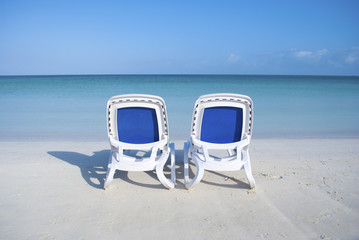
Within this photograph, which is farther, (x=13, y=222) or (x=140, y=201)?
(x=140, y=201)

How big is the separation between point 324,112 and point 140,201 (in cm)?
1186

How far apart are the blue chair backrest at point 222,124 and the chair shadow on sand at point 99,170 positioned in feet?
2.16

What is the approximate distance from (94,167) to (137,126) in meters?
1.35

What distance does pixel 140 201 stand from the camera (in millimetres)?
3715

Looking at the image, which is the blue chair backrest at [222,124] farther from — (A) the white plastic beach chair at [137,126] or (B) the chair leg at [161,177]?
(B) the chair leg at [161,177]

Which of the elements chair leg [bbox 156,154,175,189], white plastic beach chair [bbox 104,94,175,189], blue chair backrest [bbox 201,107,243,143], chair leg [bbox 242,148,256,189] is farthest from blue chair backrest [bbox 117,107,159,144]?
chair leg [bbox 242,148,256,189]

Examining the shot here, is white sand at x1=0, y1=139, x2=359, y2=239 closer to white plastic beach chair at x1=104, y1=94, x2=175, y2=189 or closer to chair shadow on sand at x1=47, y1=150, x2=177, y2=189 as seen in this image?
chair shadow on sand at x1=47, y1=150, x2=177, y2=189

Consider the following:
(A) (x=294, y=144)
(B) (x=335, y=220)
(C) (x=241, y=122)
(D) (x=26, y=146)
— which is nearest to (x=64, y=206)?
(C) (x=241, y=122)

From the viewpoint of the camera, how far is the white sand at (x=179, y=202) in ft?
9.92

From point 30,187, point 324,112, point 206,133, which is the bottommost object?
point 324,112

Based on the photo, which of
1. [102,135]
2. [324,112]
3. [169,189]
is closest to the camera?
[169,189]

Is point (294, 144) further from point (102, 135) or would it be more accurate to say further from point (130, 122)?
point (102, 135)

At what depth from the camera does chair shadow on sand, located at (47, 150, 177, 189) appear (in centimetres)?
436

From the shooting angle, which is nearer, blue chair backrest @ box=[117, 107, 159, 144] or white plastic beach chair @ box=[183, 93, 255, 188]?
white plastic beach chair @ box=[183, 93, 255, 188]
